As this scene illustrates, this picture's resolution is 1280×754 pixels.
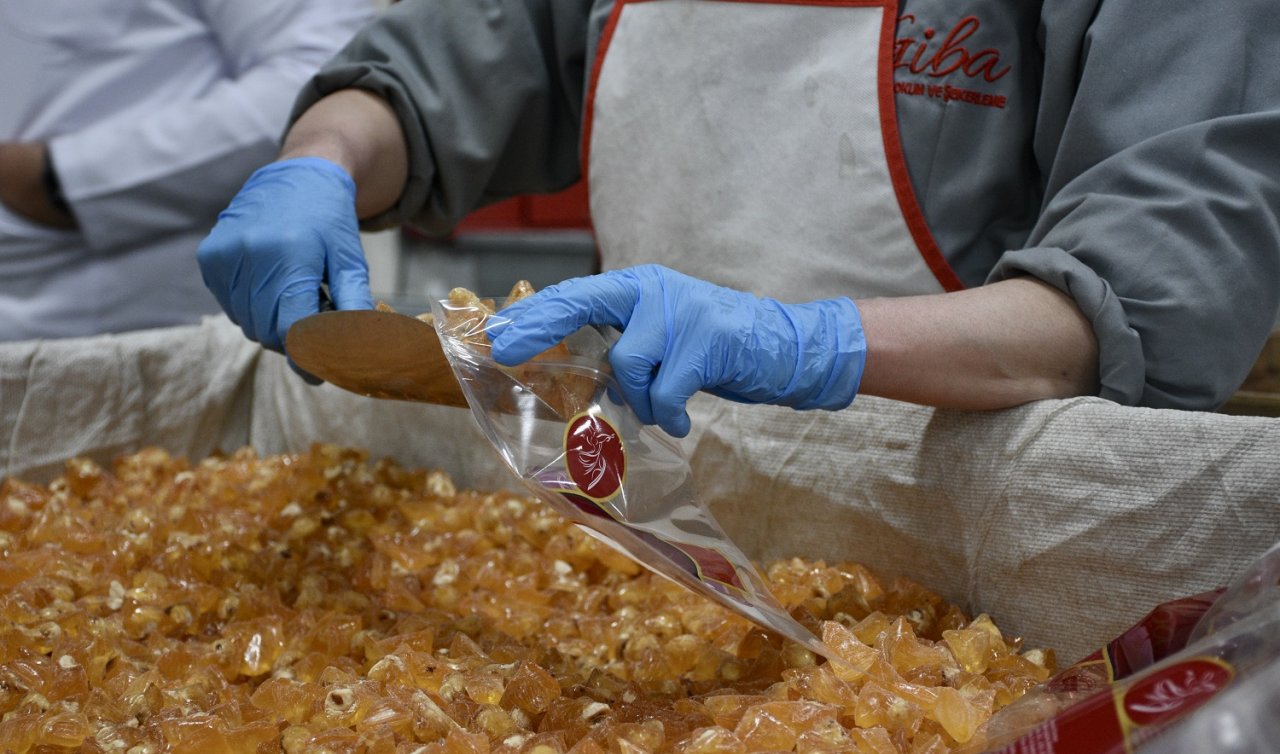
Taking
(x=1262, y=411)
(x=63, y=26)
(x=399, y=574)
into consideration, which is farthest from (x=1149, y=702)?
(x=63, y=26)

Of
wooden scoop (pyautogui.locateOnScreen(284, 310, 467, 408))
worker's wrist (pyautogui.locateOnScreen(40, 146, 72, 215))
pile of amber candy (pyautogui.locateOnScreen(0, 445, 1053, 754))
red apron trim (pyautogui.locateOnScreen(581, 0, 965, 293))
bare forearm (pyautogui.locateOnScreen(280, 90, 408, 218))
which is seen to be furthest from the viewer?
worker's wrist (pyautogui.locateOnScreen(40, 146, 72, 215))

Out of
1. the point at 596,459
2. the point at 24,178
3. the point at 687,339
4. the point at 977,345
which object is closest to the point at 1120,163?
the point at 977,345

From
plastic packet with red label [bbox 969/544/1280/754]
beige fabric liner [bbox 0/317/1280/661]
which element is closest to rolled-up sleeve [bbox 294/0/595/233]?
beige fabric liner [bbox 0/317/1280/661]

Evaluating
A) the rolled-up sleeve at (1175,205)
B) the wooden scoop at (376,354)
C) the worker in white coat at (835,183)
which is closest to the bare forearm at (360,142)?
the worker in white coat at (835,183)

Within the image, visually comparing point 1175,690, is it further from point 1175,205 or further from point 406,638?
point 406,638

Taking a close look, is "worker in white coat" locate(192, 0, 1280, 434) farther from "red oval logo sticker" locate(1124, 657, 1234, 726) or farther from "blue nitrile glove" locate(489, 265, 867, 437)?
"red oval logo sticker" locate(1124, 657, 1234, 726)

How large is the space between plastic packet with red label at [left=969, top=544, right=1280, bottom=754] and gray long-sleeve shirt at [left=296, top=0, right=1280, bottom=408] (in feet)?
1.00

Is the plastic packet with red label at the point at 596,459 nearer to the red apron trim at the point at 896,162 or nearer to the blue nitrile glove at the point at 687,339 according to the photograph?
the blue nitrile glove at the point at 687,339

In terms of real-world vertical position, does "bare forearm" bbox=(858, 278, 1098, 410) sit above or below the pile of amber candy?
above

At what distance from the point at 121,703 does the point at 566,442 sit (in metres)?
0.42

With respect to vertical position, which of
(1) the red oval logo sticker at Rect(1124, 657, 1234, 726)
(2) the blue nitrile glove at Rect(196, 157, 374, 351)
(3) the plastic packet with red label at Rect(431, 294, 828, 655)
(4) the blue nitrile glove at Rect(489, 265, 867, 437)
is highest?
(1) the red oval logo sticker at Rect(1124, 657, 1234, 726)

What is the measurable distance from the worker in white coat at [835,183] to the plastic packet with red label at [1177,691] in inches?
12.1

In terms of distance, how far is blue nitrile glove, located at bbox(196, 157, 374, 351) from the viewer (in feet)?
3.92

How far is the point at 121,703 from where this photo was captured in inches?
33.8
